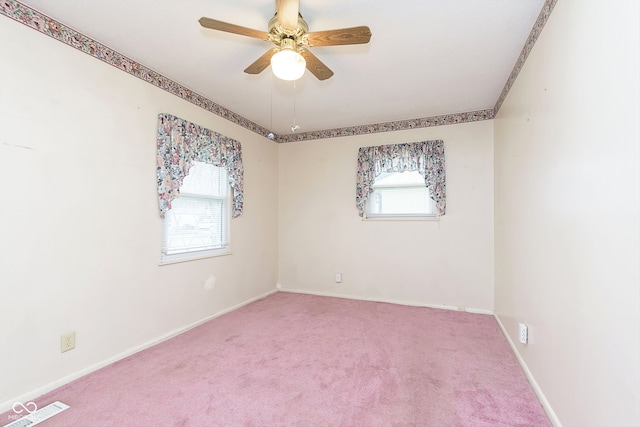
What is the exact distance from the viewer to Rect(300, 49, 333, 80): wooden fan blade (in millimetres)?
1997

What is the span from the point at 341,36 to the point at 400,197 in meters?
2.68

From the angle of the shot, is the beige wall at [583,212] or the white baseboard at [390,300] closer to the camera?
the beige wall at [583,212]

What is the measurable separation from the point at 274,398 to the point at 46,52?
2.78 meters

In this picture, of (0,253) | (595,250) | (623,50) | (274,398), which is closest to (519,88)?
(623,50)

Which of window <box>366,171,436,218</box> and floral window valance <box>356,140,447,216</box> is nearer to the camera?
floral window valance <box>356,140,447,216</box>

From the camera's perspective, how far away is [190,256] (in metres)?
3.20

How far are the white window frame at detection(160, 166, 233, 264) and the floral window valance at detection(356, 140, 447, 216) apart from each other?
5.79 feet

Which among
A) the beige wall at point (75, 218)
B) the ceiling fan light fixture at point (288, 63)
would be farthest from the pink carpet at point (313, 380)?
the ceiling fan light fixture at point (288, 63)

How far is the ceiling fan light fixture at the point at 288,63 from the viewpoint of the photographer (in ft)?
5.79

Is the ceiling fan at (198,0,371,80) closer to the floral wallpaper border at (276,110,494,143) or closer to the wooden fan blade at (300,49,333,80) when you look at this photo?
the wooden fan blade at (300,49,333,80)

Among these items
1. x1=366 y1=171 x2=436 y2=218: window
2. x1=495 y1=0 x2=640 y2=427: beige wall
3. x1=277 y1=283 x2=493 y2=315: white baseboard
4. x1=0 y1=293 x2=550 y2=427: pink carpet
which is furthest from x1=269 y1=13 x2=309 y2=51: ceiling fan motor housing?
x1=277 y1=283 x2=493 y2=315: white baseboard

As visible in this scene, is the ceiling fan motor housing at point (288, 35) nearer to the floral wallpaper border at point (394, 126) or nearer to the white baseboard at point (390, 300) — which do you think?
the floral wallpaper border at point (394, 126)

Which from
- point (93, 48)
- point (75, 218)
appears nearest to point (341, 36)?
point (93, 48)

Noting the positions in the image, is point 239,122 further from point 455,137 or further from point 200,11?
point 455,137
